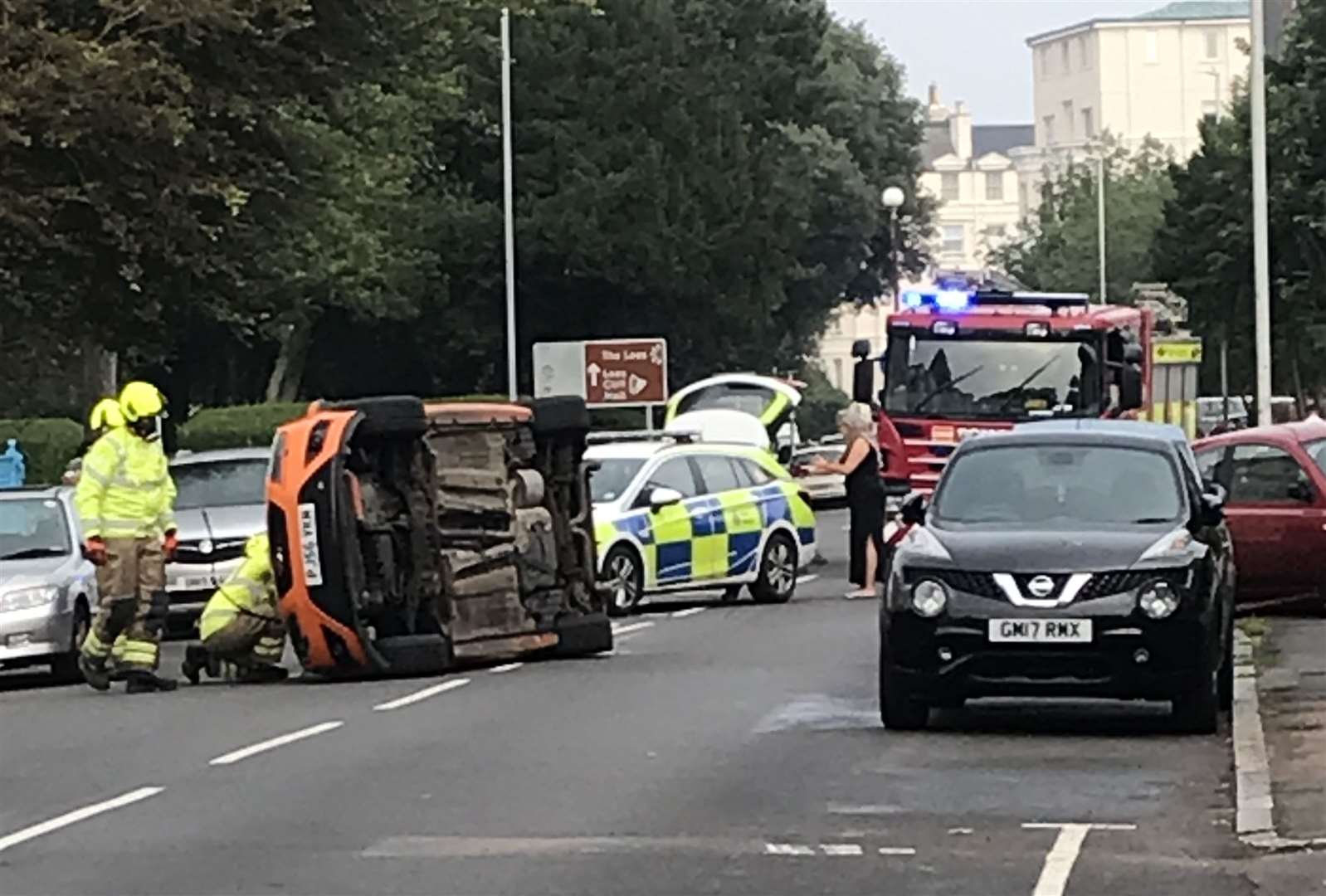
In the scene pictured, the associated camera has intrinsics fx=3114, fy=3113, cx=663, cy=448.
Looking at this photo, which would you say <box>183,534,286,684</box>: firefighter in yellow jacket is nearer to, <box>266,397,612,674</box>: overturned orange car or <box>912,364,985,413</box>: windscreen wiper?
<box>266,397,612,674</box>: overturned orange car

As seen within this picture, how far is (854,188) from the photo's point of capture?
78188 mm

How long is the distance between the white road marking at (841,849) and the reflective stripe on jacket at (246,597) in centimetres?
862

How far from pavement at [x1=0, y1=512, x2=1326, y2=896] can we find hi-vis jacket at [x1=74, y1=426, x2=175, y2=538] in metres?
1.10

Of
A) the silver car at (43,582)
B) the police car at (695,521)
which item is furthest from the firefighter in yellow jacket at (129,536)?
the police car at (695,521)

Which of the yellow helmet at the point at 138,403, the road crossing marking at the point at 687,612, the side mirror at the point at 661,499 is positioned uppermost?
the yellow helmet at the point at 138,403

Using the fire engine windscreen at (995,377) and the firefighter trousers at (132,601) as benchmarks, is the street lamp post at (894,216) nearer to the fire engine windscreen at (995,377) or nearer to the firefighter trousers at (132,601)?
the fire engine windscreen at (995,377)

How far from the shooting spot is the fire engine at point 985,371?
3161 cm

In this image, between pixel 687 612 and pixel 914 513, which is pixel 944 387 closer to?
pixel 687 612

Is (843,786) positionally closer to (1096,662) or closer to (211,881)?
(1096,662)

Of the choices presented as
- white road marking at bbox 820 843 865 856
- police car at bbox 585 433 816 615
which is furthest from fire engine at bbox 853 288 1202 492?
white road marking at bbox 820 843 865 856

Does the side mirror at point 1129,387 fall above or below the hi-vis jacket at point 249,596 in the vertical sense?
above

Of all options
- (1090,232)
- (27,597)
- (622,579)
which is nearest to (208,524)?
(622,579)

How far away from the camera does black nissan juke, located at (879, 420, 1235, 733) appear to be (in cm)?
1534

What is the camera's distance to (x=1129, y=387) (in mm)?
31578
